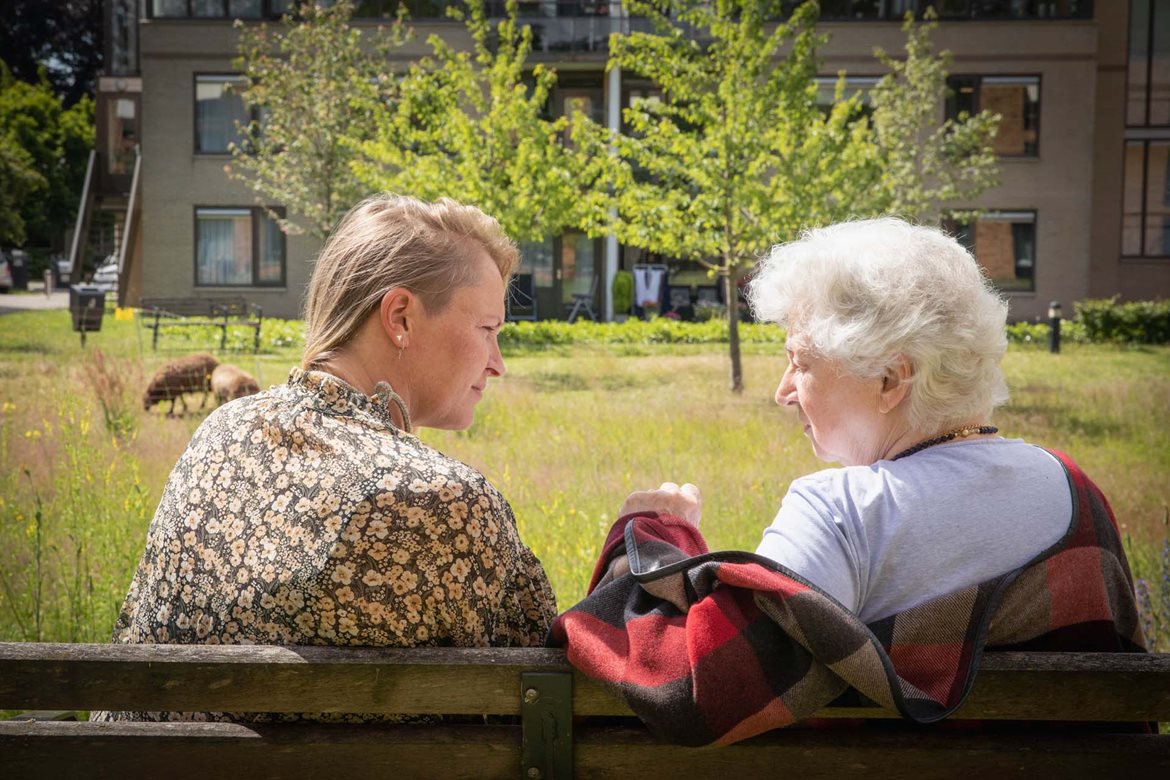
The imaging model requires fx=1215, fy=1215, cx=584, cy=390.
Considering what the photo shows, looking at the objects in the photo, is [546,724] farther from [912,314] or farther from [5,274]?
[5,274]

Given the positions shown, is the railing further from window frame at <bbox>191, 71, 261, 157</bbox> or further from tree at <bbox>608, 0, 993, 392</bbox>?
tree at <bbox>608, 0, 993, 392</bbox>

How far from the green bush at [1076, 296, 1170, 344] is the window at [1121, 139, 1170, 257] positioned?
27.1 inches

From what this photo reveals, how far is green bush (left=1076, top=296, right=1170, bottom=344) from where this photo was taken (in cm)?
1289

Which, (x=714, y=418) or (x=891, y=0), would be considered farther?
(x=891, y=0)

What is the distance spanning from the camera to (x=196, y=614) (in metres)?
1.55

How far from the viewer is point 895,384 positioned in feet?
5.13

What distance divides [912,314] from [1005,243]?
58.1 feet

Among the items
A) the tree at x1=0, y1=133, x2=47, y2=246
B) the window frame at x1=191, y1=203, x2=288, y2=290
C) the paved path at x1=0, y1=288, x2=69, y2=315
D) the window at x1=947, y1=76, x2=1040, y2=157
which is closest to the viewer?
the tree at x1=0, y1=133, x2=47, y2=246

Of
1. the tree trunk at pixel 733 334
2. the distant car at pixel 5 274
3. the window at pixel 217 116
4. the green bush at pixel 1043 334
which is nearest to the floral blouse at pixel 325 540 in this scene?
the tree trunk at pixel 733 334

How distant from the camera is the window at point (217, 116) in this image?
15258mm

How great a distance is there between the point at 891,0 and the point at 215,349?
1006cm

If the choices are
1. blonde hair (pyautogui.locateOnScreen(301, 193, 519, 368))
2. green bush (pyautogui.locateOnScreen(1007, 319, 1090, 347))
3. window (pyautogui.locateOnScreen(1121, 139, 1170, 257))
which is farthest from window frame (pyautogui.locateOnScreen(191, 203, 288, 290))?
blonde hair (pyautogui.locateOnScreen(301, 193, 519, 368))

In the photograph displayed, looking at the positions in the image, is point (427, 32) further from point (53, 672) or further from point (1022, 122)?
point (53, 672)

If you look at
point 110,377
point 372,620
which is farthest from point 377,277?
point 110,377
